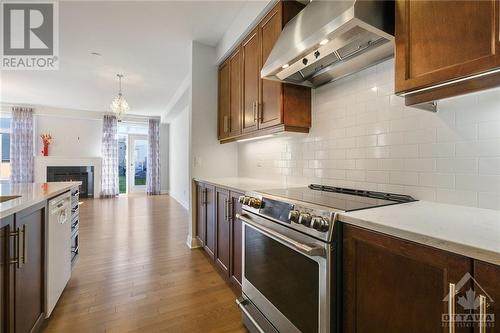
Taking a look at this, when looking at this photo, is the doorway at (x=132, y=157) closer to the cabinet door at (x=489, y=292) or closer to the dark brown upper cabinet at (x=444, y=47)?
the dark brown upper cabinet at (x=444, y=47)

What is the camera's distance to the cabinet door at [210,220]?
255cm

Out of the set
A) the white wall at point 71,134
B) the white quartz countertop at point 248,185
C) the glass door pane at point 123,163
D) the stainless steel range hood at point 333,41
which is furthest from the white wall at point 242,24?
the glass door pane at point 123,163

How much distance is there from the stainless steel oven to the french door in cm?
774

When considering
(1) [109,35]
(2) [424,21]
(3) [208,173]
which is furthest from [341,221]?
(1) [109,35]

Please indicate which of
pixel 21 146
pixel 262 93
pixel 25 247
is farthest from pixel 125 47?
pixel 21 146

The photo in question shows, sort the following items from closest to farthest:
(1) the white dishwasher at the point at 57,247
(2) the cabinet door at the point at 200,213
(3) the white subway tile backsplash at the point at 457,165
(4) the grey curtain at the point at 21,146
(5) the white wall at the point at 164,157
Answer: (3) the white subway tile backsplash at the point at 457,165
(1) the white dishwasher at the point at 57,247
(2) the cabinet door at the point at 200,213
(4) the grey curtain at the point at 21,146
(5) the white wall at the point at 164,157

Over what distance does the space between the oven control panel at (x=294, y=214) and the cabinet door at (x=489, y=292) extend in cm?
48

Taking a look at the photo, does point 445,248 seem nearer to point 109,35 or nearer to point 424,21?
point 424,21

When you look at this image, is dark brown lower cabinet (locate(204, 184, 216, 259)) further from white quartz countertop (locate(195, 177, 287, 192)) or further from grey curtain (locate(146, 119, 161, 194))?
grey curtain (locate(146, 119, 161, 194))

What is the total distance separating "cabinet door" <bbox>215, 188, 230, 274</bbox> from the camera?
2.20 meters

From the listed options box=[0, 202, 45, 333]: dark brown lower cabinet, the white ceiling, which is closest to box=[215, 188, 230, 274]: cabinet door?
box=[0, 202, 45, 333]: dark brown lower cabinet

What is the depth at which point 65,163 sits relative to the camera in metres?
6.94

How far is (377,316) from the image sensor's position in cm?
91

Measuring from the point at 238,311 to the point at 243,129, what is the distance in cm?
171
